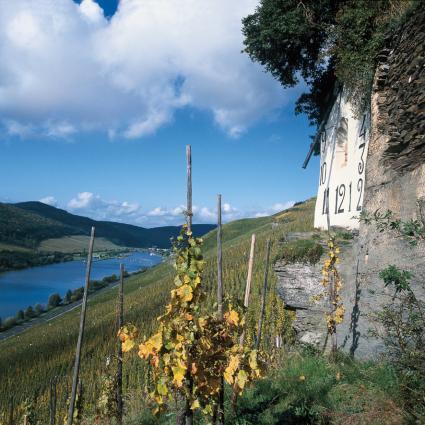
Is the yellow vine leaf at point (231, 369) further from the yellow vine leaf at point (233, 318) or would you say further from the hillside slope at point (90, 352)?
the hillside slope at point (90, 352)

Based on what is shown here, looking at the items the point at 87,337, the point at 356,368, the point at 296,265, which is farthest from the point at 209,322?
the point at 87,337

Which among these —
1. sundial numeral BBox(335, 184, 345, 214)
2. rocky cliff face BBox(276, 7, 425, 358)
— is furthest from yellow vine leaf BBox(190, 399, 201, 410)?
sundial numeral BBox(335, 184, 345, 214)

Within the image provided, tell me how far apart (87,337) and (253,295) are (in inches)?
1300

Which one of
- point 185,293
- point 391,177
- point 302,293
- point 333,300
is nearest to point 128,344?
point 185,293

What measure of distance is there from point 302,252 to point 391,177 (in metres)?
5.28

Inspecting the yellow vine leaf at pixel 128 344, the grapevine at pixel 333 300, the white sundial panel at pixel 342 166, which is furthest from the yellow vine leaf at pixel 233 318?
the white sundial panel at pixel 342 166

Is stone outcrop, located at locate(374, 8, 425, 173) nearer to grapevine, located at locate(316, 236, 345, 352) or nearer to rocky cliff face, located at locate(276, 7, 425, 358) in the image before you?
rocky cliff face, located at locate(276, 7, 425, 358)

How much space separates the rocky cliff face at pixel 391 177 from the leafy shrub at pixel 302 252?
86.8 inches

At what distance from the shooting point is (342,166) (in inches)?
542

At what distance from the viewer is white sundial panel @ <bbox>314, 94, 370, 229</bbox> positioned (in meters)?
12.0

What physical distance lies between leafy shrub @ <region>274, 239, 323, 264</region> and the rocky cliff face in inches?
86.8

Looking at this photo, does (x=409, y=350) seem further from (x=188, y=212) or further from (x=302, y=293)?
(x=302, y=293)

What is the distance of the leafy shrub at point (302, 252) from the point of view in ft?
43.0

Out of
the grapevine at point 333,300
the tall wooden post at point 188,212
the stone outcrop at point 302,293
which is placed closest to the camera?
the tall wooden post at point 188,212
